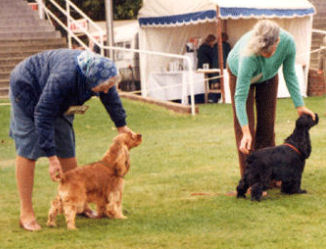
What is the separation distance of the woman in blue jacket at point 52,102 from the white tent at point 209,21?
1119cm

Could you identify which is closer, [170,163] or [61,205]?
[61,205]

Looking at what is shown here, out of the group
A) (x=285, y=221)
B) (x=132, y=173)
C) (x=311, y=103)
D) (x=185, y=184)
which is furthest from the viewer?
(x=311, y=103)

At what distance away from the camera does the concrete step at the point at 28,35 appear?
19016 mm

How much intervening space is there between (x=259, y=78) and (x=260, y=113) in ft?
1.77

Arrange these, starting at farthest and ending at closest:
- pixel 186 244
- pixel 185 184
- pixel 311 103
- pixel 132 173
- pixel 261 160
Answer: pixel 311 103, pixel 132 173, pixel 185 184, pixel 261 160, pixel 186 244

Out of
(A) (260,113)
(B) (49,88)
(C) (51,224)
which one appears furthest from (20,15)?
(B) (49,88)

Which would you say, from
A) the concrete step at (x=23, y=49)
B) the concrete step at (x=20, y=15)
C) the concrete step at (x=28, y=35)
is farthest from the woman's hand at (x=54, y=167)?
the concrete step at (x=20, y=15)

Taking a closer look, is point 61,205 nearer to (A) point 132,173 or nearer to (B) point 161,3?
(A) point 132,173

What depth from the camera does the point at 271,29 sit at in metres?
5.53

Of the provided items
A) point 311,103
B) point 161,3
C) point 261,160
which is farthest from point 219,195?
point 161,3

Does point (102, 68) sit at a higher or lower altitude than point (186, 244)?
higher

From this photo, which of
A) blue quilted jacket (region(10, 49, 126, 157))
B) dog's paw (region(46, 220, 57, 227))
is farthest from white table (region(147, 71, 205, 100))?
blue quilted jacket (region(10, 49, 126, 157))

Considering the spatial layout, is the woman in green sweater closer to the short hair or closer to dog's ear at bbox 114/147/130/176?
dog's ear at bbox 114/147/130/176

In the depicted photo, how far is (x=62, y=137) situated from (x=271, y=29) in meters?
1.84
